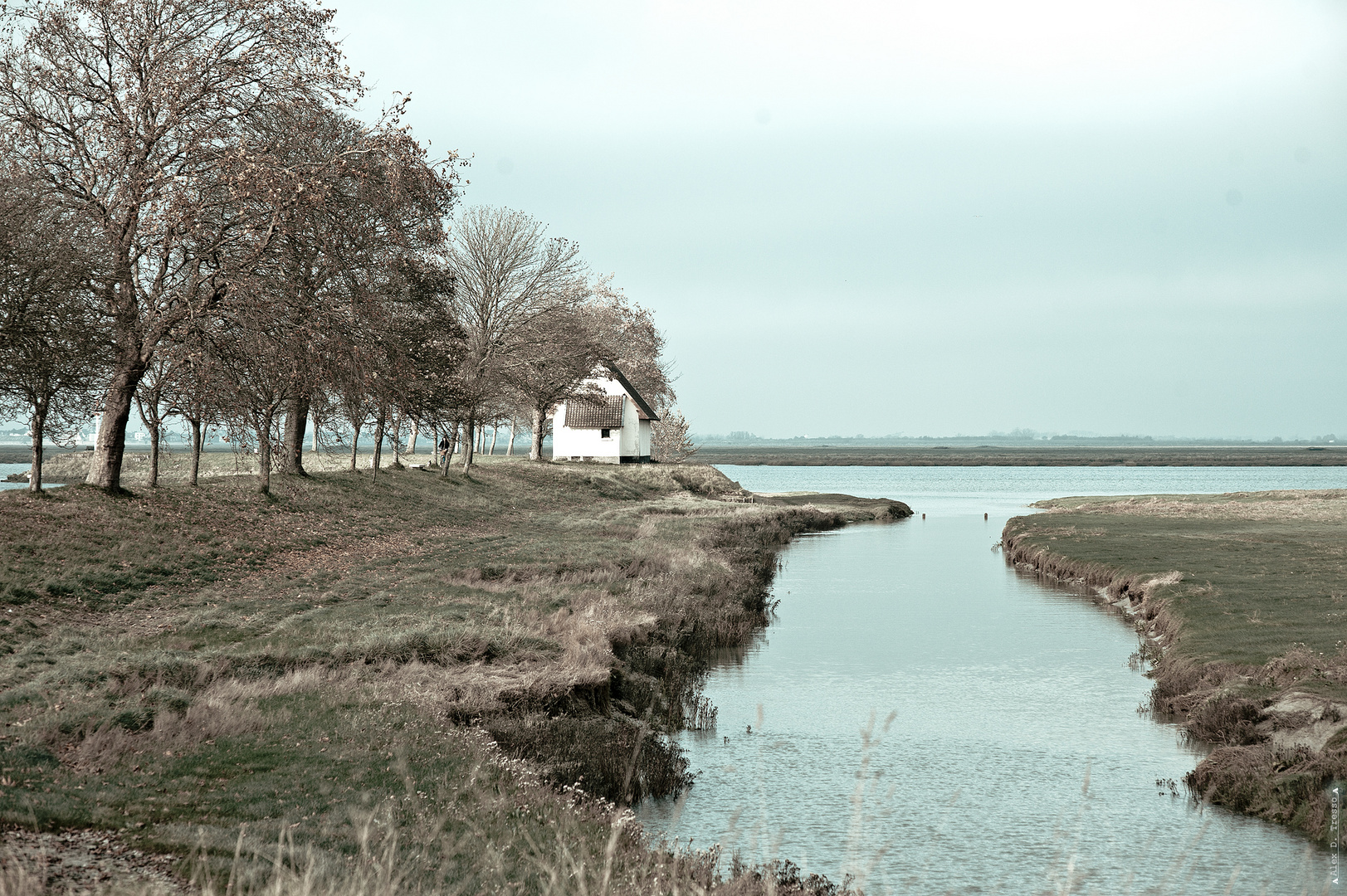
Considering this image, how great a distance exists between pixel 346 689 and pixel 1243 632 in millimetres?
16142

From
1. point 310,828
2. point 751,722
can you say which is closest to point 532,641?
point 751,722

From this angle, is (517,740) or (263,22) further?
(263,22)

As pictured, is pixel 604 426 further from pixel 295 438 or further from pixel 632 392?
pixel 295 438

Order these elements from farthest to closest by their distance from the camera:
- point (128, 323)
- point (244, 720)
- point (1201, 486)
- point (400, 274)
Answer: point (1201, 486), point (400, 274), point (128, 323), point (244, 720)

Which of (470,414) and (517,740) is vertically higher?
(470,414)

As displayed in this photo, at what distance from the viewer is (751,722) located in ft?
52.2

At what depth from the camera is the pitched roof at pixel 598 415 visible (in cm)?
6994

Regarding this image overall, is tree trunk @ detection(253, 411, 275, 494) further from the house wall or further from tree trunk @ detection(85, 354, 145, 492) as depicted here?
the house wall

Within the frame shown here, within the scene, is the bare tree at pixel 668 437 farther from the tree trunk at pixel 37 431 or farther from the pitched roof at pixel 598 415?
the tree trunk at pixel 37 431

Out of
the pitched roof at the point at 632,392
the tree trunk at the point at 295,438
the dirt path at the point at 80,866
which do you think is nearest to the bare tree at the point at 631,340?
the pitched roof at the point at 632,392

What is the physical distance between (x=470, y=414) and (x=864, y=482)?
8647 cm

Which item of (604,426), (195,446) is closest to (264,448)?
(195,446)

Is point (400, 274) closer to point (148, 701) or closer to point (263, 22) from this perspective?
point (263, 22)

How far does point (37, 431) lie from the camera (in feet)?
81.4
